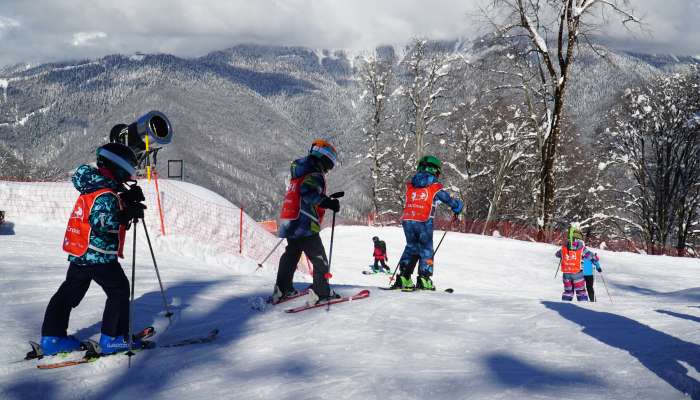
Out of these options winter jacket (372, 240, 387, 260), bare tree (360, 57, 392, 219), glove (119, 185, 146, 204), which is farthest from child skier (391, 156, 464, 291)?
bare tree (360, 57, 392, 219)

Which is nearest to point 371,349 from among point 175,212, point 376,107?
point 175,212

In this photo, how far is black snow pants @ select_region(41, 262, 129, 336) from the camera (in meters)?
4.17

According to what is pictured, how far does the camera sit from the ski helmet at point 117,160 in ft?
13.8

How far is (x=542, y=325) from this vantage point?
4.91 m

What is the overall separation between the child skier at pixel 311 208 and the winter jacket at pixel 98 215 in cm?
195

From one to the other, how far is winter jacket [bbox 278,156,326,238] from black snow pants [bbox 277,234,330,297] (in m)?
0.10

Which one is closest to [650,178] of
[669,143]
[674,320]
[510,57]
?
[669,143]

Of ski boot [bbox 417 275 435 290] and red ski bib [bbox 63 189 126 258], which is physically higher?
red ski bib [bbox 63 189 126 258]

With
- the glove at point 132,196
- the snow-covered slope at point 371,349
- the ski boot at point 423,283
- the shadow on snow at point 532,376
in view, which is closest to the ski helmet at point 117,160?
the glove at point 132,196

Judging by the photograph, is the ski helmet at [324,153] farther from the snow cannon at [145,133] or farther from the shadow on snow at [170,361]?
the snow cannon at [145,133]

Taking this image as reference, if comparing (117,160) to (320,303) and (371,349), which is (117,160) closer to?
(371,349)

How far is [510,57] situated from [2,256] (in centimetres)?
1678

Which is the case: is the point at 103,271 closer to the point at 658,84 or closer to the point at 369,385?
the point at 369,385

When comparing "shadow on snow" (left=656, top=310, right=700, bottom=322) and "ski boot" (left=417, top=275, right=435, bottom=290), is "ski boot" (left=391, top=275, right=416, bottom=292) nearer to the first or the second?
"ski boot" (left=417, top=275, right=435, bottom=290)
